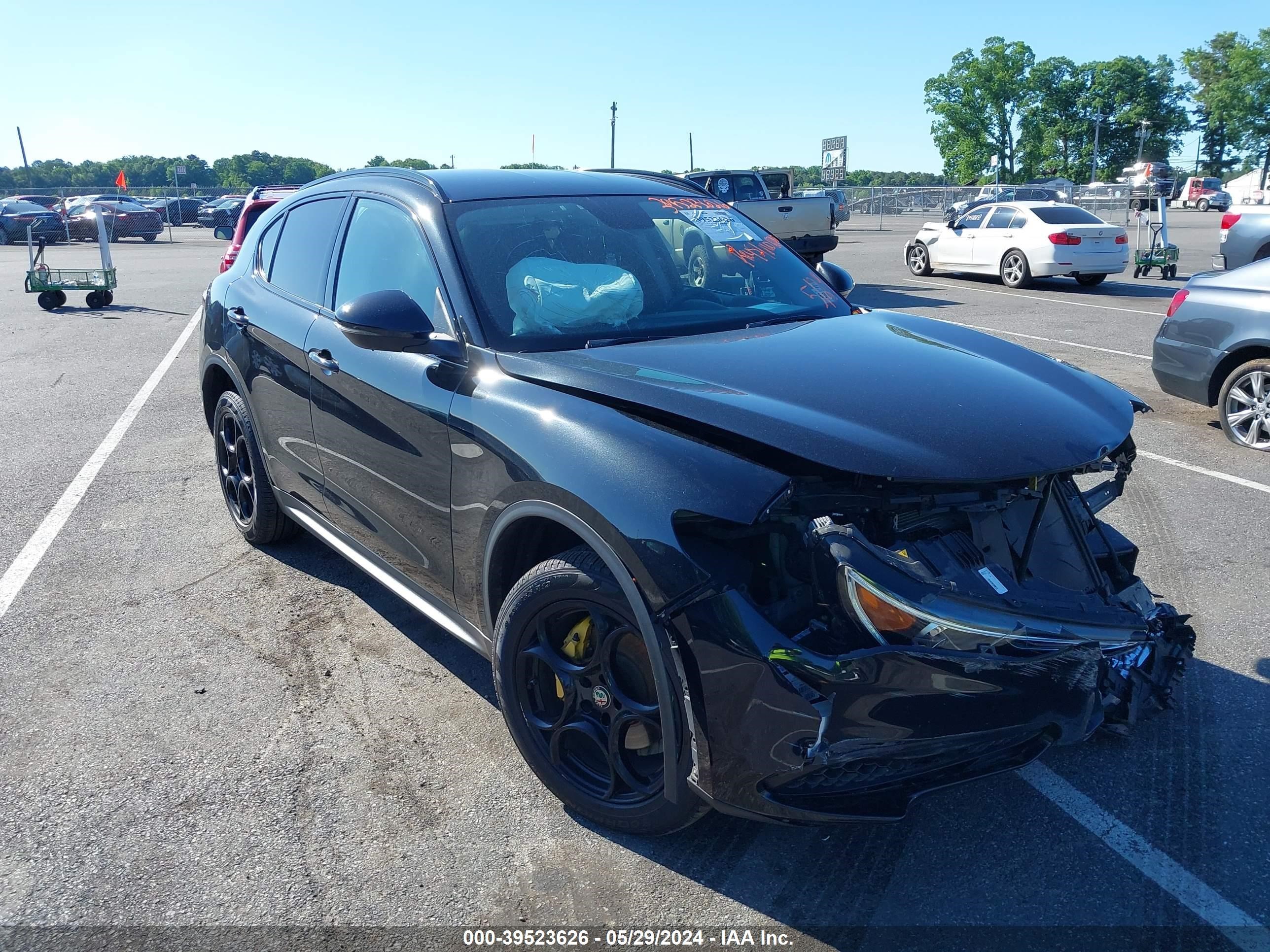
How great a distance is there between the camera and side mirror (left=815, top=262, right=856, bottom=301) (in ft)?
15.0

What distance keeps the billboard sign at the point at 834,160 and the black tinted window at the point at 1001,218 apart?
35849 millimetres

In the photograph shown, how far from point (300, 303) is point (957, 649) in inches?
124

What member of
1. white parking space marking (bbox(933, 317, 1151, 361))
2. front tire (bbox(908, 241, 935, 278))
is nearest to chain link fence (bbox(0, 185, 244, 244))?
front tire (bbox(908, 241, 935, 278))

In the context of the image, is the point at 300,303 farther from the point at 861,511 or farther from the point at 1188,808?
the point at 1188,808

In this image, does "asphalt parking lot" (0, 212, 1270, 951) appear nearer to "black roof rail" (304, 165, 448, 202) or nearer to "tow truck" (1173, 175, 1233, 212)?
"black roof rail" (304, 165, 448, 202)

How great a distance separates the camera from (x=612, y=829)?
2934 millimetres

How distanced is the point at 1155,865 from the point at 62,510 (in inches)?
228

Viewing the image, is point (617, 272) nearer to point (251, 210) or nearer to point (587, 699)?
point (587, 699)

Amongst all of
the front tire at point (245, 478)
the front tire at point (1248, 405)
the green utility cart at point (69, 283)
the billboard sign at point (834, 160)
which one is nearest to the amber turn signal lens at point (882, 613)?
the front tire at point (245, 478)

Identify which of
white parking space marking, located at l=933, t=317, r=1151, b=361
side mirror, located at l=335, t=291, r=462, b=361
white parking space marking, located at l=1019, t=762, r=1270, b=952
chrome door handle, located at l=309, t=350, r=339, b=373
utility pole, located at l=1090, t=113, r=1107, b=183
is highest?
utility pole, located at l=1090, t=113, r=1107, b=183

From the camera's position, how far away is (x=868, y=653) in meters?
2.33

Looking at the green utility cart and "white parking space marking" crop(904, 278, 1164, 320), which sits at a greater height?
the green utility cart

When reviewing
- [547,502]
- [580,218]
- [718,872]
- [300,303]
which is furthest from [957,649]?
[300,303]

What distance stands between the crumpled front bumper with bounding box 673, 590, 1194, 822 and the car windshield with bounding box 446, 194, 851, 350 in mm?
1291
